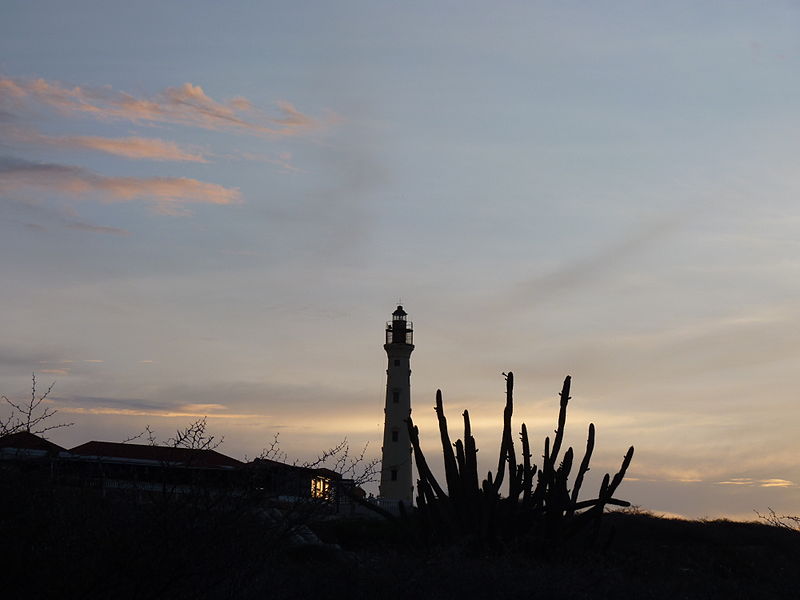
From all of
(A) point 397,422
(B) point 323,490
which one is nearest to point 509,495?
(B) point 323,490

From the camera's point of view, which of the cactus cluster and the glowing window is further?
the cactus cluster

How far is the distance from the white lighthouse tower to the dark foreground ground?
2035 centimetres

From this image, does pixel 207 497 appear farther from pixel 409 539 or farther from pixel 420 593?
pixel 409 539

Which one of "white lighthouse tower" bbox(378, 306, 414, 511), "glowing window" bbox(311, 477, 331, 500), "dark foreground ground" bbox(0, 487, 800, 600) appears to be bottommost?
"dark foreground ground" bbox(0, 487, 800, 600)

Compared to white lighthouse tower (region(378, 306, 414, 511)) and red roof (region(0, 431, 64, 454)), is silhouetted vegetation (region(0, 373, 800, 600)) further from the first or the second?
white lighthouse tower (region(378, 306, 414, 511))

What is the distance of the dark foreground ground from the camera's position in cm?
842

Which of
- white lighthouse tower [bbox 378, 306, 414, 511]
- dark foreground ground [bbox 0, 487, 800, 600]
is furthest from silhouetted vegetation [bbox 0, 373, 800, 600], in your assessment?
white lighthouse tower [bbox 378, 306, 414, 511]

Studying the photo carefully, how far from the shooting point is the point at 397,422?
46125 millimetres

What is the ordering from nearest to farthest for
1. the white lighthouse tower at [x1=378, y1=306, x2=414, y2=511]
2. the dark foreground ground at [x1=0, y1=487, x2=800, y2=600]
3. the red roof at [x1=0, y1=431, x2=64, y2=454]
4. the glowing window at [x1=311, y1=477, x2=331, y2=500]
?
the dark foreground ground at [x1=0, y1=487, x2=800, y2=600] → the red roof at [x1=0, y1=431, x2=64, y2=454] → the glowing window at [x1=311, y1=477, x2=331, y2=500] → the white lighthouse tower at [x1=378, y1=306, x2=414, y2=511]

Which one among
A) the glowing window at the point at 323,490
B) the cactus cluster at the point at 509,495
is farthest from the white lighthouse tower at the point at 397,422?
the glowing window at the point at 323,490

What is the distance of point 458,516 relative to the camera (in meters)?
20.8

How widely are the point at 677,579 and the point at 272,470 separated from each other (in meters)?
11.4

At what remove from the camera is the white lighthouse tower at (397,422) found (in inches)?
1812

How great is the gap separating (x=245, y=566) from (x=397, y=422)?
3645 centimetres
